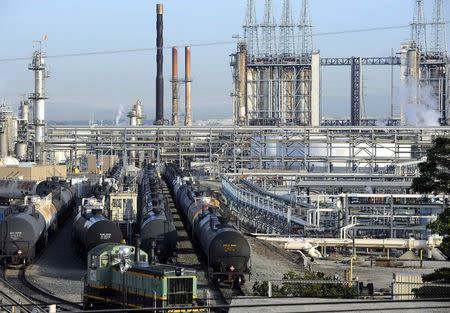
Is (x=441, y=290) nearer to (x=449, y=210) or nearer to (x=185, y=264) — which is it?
(x=449, y=210)

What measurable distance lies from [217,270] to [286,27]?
60.0 m

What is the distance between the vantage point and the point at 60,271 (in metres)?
25.8

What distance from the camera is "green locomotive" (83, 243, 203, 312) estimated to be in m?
16.6

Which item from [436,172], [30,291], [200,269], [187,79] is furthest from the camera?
[187,79]

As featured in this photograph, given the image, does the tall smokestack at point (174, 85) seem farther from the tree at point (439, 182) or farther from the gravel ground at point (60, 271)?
the tree at point (439, 182)

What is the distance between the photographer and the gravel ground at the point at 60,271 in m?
22.2

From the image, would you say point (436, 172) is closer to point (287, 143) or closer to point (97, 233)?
point (97, 233)

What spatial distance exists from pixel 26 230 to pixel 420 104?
61.2 meters

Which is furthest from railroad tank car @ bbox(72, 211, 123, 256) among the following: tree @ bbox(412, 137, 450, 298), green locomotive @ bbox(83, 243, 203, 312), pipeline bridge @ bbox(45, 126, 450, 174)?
pipeline bridge @ bbox(45, 126, 450, 174)

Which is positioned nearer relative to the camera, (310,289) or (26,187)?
(310,289)

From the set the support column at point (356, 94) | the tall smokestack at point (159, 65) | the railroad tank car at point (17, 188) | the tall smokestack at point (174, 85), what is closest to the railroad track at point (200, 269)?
the railroad tank car at point (17, 188)

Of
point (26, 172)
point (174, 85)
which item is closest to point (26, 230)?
point (26, 172)

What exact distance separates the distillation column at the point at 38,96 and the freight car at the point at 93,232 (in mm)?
32760

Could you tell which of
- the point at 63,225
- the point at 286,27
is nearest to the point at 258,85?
the point at 286,27
